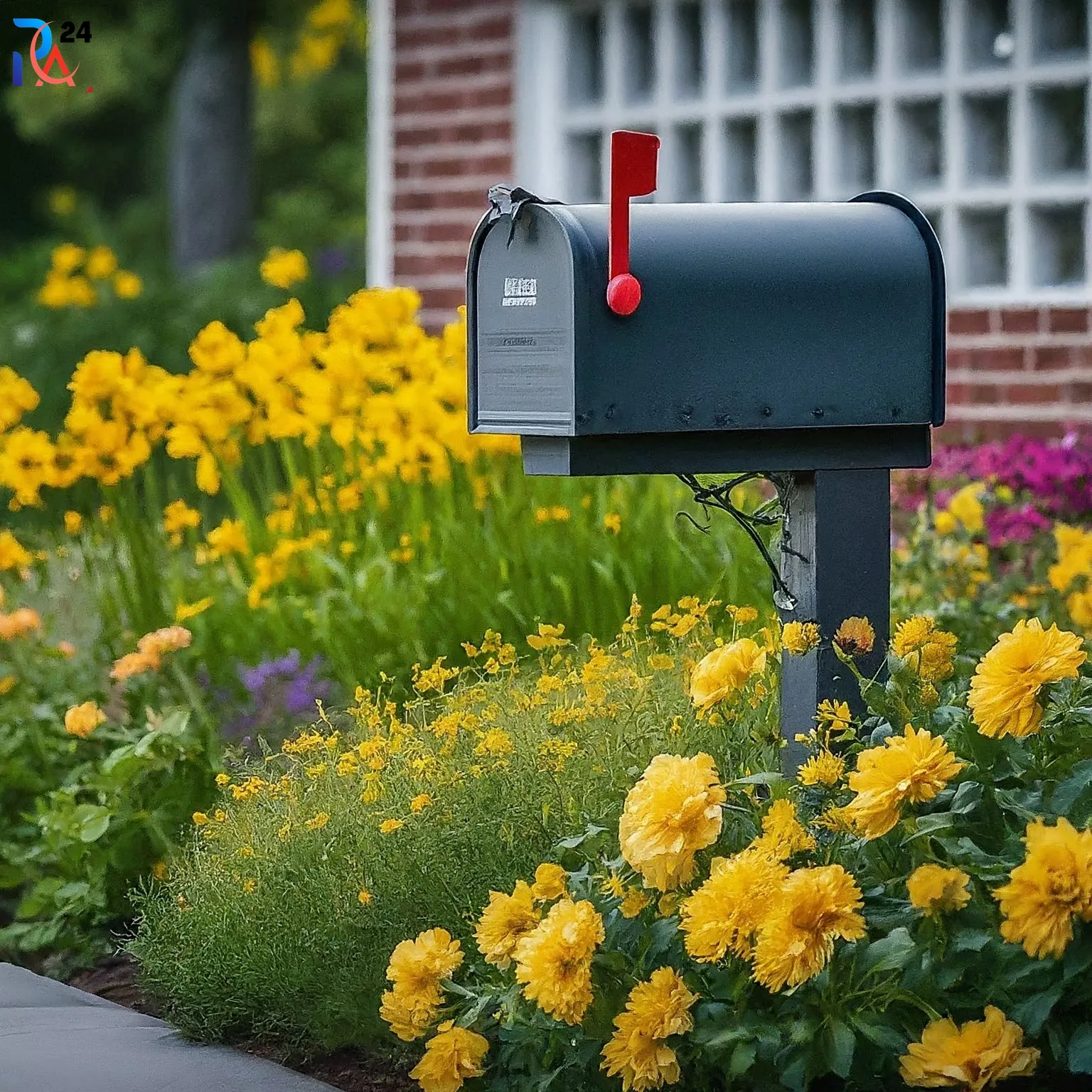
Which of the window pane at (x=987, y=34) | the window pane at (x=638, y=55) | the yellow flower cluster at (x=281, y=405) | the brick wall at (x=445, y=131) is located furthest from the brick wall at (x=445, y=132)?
the yellow flower cluster at (x=281, y=405)

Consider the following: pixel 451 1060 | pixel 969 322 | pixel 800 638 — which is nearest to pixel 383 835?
pixel 451 1060

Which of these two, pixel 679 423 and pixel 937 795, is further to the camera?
pixel 679 423

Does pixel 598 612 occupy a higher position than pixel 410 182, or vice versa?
pixel 410 182

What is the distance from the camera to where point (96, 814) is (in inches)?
148

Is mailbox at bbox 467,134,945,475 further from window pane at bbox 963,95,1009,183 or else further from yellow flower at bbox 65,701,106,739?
window pane at bbox 963,95,1009,183

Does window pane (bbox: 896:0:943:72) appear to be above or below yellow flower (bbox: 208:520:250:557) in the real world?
above

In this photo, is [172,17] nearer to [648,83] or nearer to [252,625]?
[648,83]

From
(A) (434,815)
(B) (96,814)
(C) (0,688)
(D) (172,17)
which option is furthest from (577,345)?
(D) (172,17)

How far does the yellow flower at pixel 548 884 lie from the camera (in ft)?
8.59

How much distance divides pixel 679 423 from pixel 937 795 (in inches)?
26.7

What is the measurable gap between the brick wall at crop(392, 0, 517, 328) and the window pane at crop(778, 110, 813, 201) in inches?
45.4

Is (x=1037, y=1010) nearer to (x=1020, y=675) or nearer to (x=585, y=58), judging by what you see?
(x=1020, y=675)

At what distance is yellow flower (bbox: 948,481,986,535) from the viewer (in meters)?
5.11

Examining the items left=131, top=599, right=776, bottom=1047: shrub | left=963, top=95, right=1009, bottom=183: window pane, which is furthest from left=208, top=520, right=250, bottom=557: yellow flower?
left=963, top=95, right=1009, bottom=183: window pane
